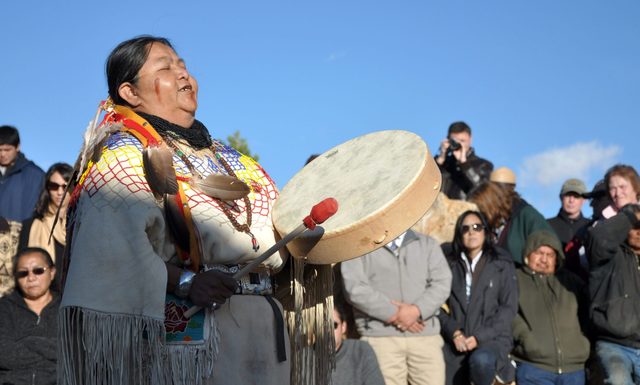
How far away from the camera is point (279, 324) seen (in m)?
3.20

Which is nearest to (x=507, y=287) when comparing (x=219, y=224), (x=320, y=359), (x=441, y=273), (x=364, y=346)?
(x=441, y=273)

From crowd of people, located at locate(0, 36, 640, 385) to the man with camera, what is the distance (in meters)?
0.02

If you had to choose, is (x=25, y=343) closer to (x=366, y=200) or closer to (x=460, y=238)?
(x=460, y=238)

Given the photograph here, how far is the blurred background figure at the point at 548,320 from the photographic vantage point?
684 centimetres

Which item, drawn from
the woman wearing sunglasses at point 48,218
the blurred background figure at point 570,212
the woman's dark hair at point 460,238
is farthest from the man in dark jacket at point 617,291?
the woman wearing sunglasses at point 48,218

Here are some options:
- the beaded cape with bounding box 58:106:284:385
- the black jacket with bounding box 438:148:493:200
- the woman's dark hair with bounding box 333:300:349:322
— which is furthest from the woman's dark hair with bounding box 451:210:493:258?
the beaded cape with bounding box 58:106:284:385

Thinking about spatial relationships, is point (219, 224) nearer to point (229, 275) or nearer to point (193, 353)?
point (229, 275)

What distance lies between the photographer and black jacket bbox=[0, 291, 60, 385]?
19.2 ft

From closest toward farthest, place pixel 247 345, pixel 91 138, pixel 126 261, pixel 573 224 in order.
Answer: pixel 126 261, pixel 247 345, pixel 91 138, pixel 573 224

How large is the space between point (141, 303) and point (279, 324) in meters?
0.55

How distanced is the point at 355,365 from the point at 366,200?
3.19 m

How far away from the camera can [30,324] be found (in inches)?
237

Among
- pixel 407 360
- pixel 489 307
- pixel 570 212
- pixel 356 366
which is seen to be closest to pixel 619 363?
pixel 489 307

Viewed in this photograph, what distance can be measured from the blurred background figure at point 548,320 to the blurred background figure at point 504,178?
888 mm
